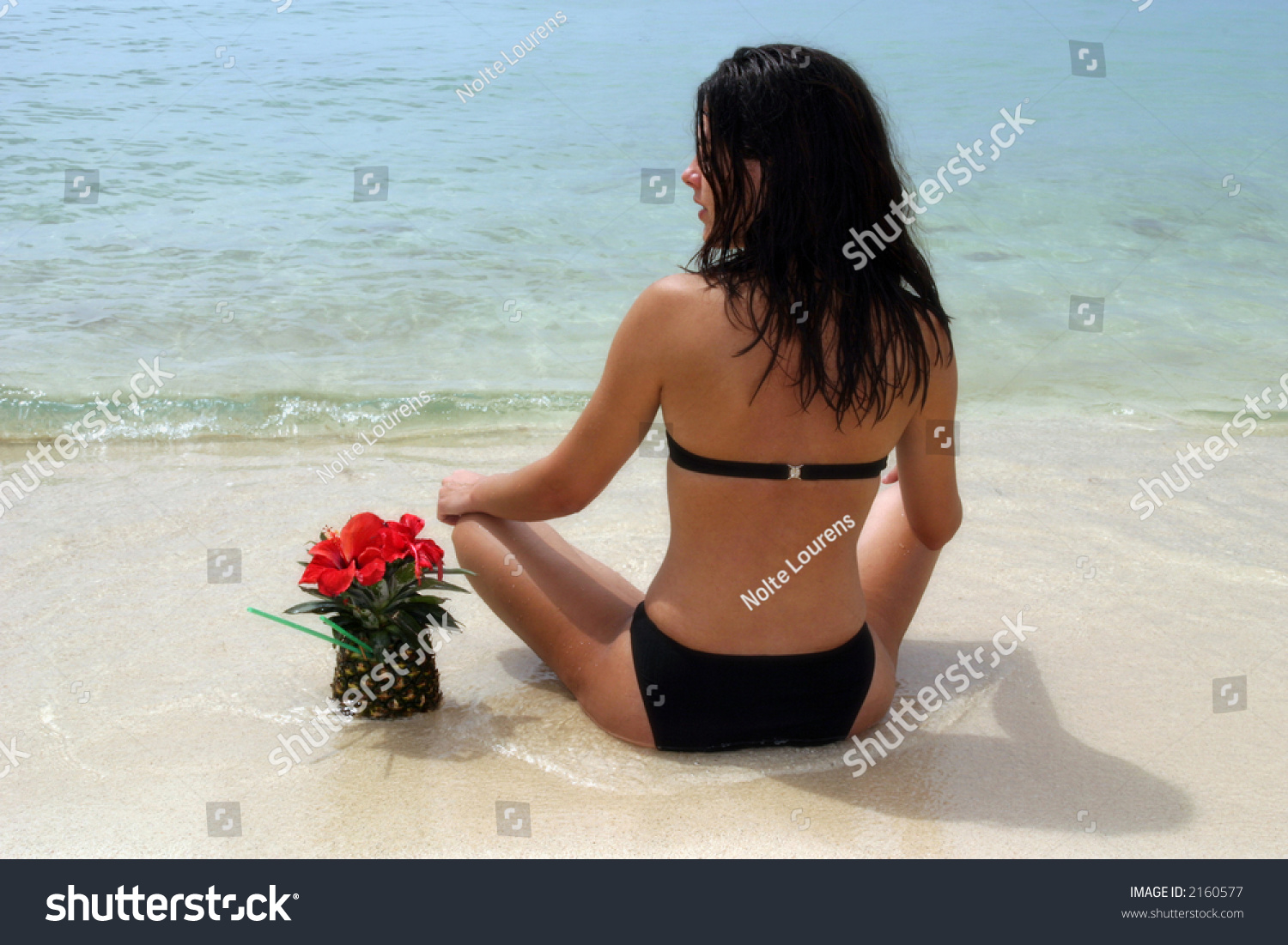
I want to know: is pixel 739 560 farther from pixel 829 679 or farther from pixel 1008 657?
pixel 1008 657

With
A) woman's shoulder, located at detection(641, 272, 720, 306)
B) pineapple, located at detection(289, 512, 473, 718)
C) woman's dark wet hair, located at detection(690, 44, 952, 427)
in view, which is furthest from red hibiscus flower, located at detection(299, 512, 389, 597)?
woman's dark wet hair, located at detection(690, 44, 952, 427)

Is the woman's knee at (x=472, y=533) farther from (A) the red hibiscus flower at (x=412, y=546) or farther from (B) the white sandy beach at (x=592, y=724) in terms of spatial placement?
(B) the white sandy beach at (x=592, y=724)

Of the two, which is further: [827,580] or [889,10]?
[889,10]

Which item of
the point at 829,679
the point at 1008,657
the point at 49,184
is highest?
the point at 49,184

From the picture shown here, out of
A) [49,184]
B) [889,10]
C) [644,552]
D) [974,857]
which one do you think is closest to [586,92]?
[49,184]

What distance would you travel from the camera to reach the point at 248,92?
12.7 m

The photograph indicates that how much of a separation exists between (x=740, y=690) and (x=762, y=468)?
549 millimetres

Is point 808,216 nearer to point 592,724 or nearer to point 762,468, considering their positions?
point 762,468

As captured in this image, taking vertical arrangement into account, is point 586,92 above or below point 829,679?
above

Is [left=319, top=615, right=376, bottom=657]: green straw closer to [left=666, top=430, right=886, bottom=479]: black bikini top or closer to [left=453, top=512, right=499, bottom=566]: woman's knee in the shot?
[left=453, top=512, right=499, bottom=566]: woman's knee

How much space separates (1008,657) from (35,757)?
2605 millimetres

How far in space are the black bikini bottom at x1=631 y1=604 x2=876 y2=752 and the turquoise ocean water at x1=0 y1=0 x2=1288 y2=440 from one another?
3.27m

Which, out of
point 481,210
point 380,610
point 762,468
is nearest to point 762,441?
point 762,468

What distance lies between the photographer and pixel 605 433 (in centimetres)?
246
